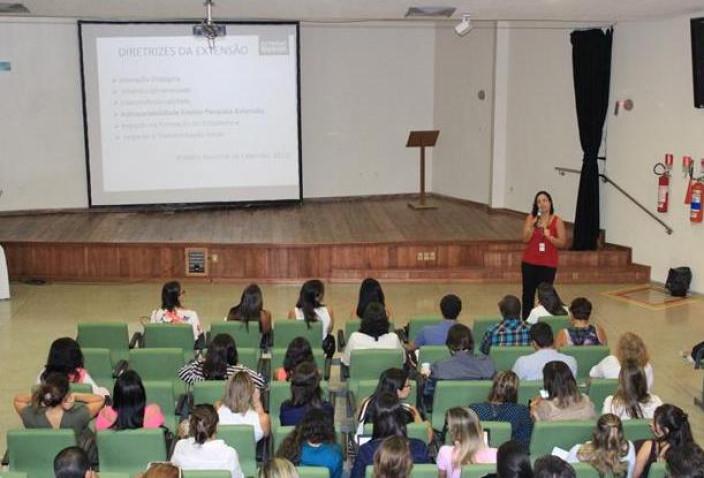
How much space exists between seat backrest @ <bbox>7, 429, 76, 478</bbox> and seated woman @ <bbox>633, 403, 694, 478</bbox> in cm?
293

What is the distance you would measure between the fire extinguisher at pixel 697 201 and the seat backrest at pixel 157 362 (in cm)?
650

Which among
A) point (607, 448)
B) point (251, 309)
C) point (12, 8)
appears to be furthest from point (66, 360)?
point (12, 8)

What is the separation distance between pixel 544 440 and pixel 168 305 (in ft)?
11.4

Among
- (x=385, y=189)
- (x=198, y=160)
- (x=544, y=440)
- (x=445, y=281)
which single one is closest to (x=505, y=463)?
(x=544, y=440)

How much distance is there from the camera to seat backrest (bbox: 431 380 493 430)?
216 inches

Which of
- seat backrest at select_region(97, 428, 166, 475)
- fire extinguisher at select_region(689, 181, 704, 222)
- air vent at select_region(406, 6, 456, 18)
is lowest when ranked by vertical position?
seat backrest at select_region(97, 428, 166, 475)

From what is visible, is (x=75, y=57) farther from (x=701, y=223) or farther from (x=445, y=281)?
(x=701, y=223)

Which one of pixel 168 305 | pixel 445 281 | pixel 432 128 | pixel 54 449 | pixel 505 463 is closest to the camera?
pixel 505 463

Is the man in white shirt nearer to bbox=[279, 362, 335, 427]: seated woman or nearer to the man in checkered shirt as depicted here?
the man in checkered shirt

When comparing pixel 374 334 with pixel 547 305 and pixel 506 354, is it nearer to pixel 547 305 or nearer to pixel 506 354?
pixel 506 354

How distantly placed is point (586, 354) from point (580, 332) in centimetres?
28

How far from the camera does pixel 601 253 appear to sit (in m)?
11.3

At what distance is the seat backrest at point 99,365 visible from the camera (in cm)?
652

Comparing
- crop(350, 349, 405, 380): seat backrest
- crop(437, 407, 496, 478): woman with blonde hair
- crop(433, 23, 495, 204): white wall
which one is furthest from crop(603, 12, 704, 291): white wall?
crop(437, 407, 496, 478): woman with blonde hair
